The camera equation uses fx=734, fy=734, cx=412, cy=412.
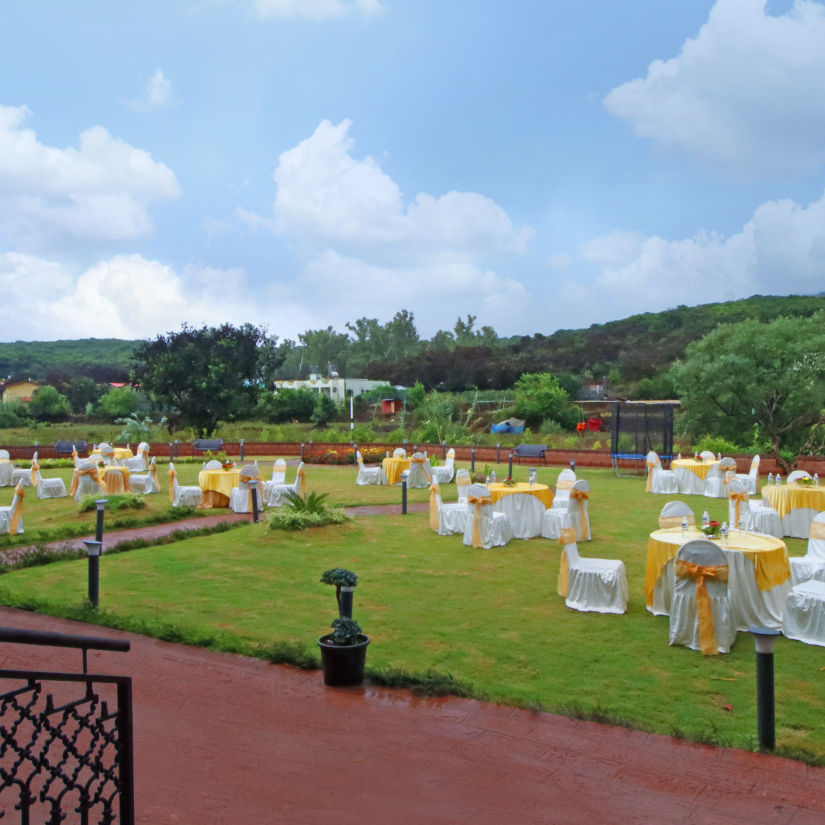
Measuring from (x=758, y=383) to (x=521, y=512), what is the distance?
1652 cm

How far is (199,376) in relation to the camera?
37156mm

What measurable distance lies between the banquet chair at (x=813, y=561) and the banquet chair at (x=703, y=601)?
5.81ft

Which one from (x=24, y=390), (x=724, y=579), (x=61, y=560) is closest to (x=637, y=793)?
(x=724, y=579)

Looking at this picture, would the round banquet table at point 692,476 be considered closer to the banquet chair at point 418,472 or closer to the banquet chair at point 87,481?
the banquet chair at point 418,472

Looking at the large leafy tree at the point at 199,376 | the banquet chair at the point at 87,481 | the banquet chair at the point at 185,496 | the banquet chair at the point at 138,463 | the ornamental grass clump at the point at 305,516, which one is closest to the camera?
the ornamental grass clump at the point at 305,516

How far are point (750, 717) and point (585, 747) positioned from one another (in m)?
1.44

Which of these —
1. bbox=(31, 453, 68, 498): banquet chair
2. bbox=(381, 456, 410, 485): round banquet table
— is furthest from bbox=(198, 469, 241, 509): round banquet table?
bbox=(381, 456, 410, 485): round banquet table

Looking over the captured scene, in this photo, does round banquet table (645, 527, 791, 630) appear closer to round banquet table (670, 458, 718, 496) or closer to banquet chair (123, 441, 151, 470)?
round banquet table (670, 458, 718, 496)

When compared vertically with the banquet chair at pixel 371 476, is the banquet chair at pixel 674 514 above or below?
above

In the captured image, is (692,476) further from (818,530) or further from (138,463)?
(138,463)

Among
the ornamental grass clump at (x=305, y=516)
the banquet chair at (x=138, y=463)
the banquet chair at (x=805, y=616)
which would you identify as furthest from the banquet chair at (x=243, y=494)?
the banquet chair at (x=805, y=616)

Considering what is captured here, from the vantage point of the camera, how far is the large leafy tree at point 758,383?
81.8 ft

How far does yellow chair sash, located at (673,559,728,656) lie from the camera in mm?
6871

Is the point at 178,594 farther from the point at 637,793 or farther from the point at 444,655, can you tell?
the point at 637,793
